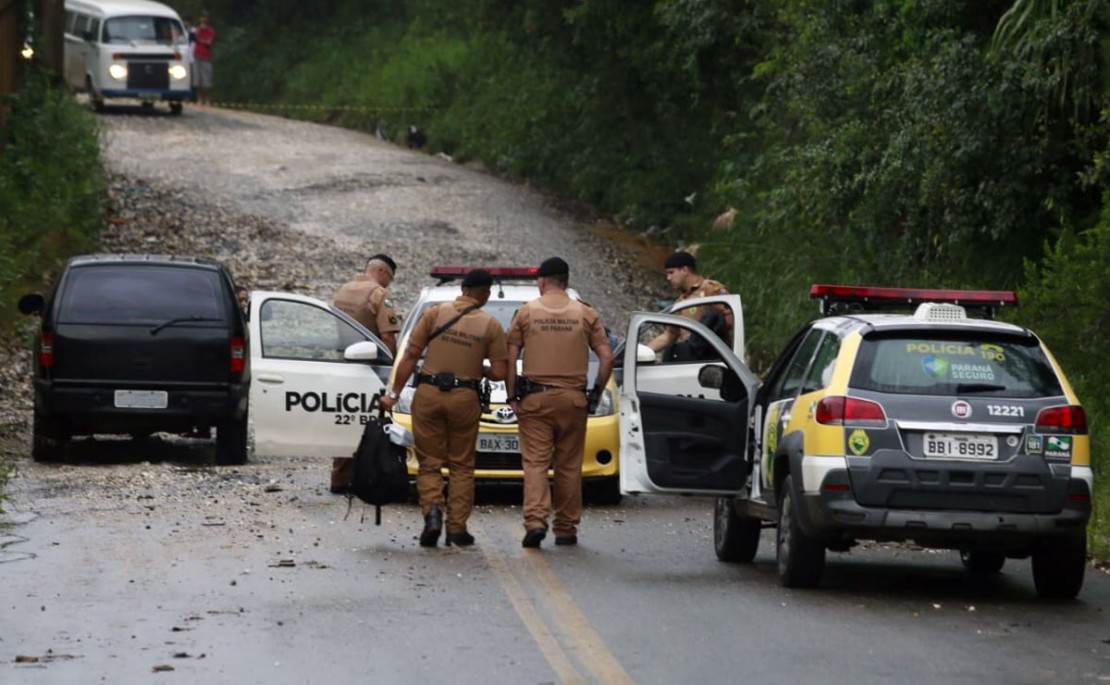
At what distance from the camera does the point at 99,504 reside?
47.8ft

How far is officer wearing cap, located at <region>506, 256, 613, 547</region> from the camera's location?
13.1m

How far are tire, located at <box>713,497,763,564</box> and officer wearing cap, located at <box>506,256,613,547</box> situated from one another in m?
0.91

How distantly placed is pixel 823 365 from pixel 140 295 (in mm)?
7554

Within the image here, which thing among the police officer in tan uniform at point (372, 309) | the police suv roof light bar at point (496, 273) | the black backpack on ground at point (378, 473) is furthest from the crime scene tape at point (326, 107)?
the black backpack on ground at point (378, 473)

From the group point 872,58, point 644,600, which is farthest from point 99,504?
point 872,58

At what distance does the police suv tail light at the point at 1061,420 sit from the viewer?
35.4 feet

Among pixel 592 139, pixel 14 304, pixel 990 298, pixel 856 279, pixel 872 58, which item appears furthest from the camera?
pixel 592 139

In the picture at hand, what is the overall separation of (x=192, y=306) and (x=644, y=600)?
7417 mm

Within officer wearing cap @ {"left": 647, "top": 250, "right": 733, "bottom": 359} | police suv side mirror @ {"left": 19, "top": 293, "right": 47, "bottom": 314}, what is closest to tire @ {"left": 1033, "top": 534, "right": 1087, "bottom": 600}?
officer wearing cap @ {"left": 647, "top": 250, "right": 733, "bottom": 359}

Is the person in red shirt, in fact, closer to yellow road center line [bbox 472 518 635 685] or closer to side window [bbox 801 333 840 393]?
yellow road center line [bbox 472 518 635 685]

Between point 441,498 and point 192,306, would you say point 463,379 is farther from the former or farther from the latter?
point 192,306

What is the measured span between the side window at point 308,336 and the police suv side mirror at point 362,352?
0.36m

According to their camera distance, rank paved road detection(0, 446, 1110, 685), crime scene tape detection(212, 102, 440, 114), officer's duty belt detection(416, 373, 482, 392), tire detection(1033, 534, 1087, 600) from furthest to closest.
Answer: crime scene tape detection(212, 102, 440, 114), officer's duty belt detection(416, 373, 482, 392), tire detection(1033, 534, 1087, 600), paved road detection(0, 446, 1110, 685)

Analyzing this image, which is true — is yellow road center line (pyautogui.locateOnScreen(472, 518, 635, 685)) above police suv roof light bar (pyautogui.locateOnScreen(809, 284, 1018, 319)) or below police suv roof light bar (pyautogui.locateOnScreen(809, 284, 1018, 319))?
below
